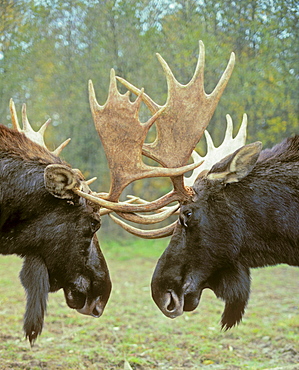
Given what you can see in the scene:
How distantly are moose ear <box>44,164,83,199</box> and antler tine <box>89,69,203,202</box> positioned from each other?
0.31 meters

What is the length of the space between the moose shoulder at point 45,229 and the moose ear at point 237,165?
3.15 ft

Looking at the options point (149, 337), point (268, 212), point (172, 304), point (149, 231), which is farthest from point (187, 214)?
point (149, 337)

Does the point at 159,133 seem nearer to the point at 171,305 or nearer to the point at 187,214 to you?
the point at 187,214

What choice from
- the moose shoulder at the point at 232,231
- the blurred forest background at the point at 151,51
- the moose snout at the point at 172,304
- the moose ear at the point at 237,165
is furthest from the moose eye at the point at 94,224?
the blurred forest background at the point at 151,51

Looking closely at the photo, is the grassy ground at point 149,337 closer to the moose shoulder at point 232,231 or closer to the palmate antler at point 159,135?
the moose shoulder at point 232,231

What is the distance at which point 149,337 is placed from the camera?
16.3ft

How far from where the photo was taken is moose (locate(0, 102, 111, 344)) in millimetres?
3395

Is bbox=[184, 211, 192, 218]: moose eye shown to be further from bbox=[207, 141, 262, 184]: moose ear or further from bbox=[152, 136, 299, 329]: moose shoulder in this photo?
bbox=[207, 141, 262, 184]: moose ear

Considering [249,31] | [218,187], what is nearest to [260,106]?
[249,31]

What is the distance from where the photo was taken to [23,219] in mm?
3461

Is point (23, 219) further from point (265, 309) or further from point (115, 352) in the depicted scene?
point (265, 309)

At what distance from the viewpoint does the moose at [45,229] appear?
134 inches

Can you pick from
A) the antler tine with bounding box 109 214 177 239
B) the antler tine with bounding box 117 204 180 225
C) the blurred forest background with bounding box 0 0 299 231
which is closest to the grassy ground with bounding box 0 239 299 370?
the antler tine with bounding box 109 214 177 239

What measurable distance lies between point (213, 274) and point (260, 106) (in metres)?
4.10
